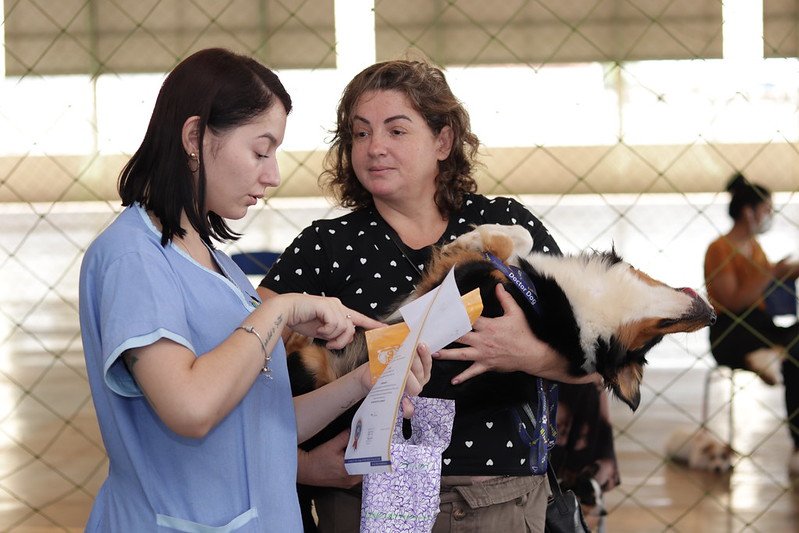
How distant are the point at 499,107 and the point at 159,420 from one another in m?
2.20

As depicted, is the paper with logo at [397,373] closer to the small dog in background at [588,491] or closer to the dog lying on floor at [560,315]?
the dog lying on floor at [560,315]

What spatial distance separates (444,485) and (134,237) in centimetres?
75

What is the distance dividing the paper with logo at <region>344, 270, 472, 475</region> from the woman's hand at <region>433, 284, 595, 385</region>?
276mm

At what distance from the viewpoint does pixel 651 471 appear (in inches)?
141

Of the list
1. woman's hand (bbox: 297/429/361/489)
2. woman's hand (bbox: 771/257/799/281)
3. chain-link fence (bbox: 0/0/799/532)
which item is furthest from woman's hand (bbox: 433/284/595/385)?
woman's hand (bbox: 771/257/799/281)

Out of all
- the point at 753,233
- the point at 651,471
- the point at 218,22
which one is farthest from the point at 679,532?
the point at 218,22

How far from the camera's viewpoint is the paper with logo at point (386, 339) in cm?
128

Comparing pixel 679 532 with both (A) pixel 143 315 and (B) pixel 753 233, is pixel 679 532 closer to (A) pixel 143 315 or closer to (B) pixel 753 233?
(B) pixel 753 233

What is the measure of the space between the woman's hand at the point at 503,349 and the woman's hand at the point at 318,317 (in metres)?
0.35

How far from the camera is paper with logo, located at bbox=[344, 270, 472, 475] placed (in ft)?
3.85

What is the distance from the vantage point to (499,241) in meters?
1.66

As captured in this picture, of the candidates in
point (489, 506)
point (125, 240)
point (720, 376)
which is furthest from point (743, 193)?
point (125, 240)

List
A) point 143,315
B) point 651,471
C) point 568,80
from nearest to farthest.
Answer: point 143,315, point 568,80, point 651,471

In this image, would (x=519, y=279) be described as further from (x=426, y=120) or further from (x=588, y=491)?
(x=588, y=491)
